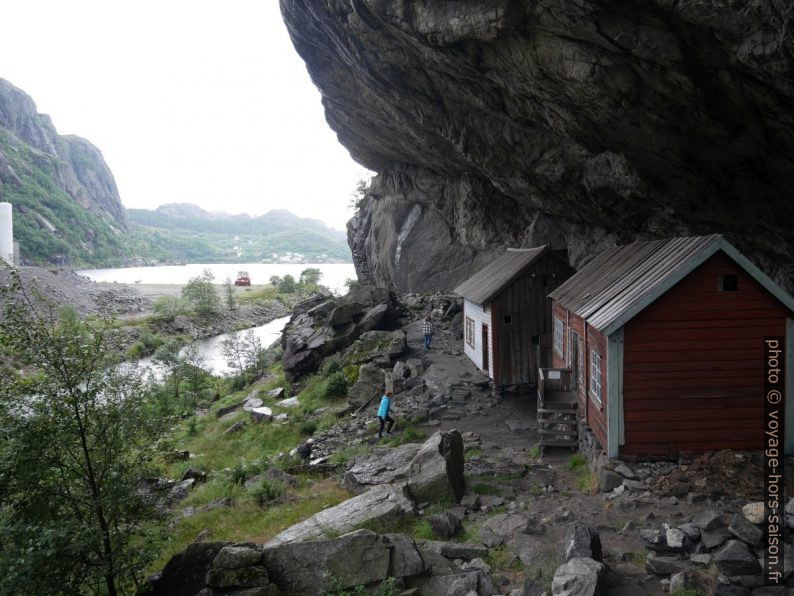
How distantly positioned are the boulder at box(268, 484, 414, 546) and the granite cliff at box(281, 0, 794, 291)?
39.8 feet

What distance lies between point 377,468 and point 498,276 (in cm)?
1044

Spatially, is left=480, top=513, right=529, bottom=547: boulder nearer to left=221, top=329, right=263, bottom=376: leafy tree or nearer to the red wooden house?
the red wooden house

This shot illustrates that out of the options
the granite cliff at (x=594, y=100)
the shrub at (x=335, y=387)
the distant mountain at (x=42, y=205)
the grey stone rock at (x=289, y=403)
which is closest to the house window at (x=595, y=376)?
the granite cliff at (x=594, y=100)

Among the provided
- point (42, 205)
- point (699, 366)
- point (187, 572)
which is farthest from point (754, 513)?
point (42, 205)

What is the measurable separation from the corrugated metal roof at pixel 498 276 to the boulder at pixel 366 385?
5.66 m

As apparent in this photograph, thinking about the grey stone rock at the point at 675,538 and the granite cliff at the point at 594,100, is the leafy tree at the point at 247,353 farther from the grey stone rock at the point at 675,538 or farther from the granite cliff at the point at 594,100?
the grey stone rock at the point at 675,538

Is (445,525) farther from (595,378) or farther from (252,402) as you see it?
(252,402)

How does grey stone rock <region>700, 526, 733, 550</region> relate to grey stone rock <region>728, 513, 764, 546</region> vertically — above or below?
below

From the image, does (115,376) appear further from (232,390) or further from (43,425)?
(232,390)

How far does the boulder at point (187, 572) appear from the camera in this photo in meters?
8.89

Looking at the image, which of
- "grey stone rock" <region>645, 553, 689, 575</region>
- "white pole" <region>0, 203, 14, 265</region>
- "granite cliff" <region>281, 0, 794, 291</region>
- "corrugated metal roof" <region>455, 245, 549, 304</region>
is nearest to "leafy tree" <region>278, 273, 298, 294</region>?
"white pole" <region>0, 203, 14, 265</region>

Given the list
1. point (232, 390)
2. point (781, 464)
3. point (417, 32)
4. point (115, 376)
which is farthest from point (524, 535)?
point (232, 390)

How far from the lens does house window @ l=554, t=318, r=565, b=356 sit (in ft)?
57.5

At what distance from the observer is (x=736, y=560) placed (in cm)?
725
